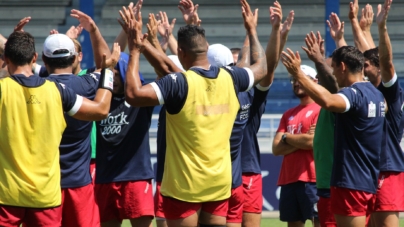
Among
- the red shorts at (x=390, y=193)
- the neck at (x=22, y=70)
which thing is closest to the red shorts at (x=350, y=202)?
the red shorts at (x=390, y=193)

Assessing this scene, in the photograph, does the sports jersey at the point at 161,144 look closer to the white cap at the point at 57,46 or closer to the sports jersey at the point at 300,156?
the white cap at the point at 57,46

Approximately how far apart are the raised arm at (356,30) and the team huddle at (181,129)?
14mm

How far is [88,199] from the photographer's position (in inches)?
238

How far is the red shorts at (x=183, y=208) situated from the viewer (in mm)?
5477

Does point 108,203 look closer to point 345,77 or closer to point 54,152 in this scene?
point 54,152

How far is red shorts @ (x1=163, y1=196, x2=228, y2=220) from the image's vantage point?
5.48 m

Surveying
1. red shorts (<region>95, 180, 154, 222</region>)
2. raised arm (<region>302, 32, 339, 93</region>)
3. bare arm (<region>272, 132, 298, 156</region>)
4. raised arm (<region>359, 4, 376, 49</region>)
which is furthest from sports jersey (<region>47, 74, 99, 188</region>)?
raised arm (<region>359, 4, 376, 49</region>)

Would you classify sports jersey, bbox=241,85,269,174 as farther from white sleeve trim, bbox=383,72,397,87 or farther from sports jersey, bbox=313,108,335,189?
white sleeve trim, bbox=383,72,397,87

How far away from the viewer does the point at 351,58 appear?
6.03 meters

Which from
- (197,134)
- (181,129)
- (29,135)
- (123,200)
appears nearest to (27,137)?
(29,135)

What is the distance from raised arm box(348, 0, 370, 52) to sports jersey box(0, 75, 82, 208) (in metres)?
3.22

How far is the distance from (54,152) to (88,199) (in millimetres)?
897

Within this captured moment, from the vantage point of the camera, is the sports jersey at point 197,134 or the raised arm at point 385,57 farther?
the raised arm at point 385,57

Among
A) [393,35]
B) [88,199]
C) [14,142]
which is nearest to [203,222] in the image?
[88,199]
